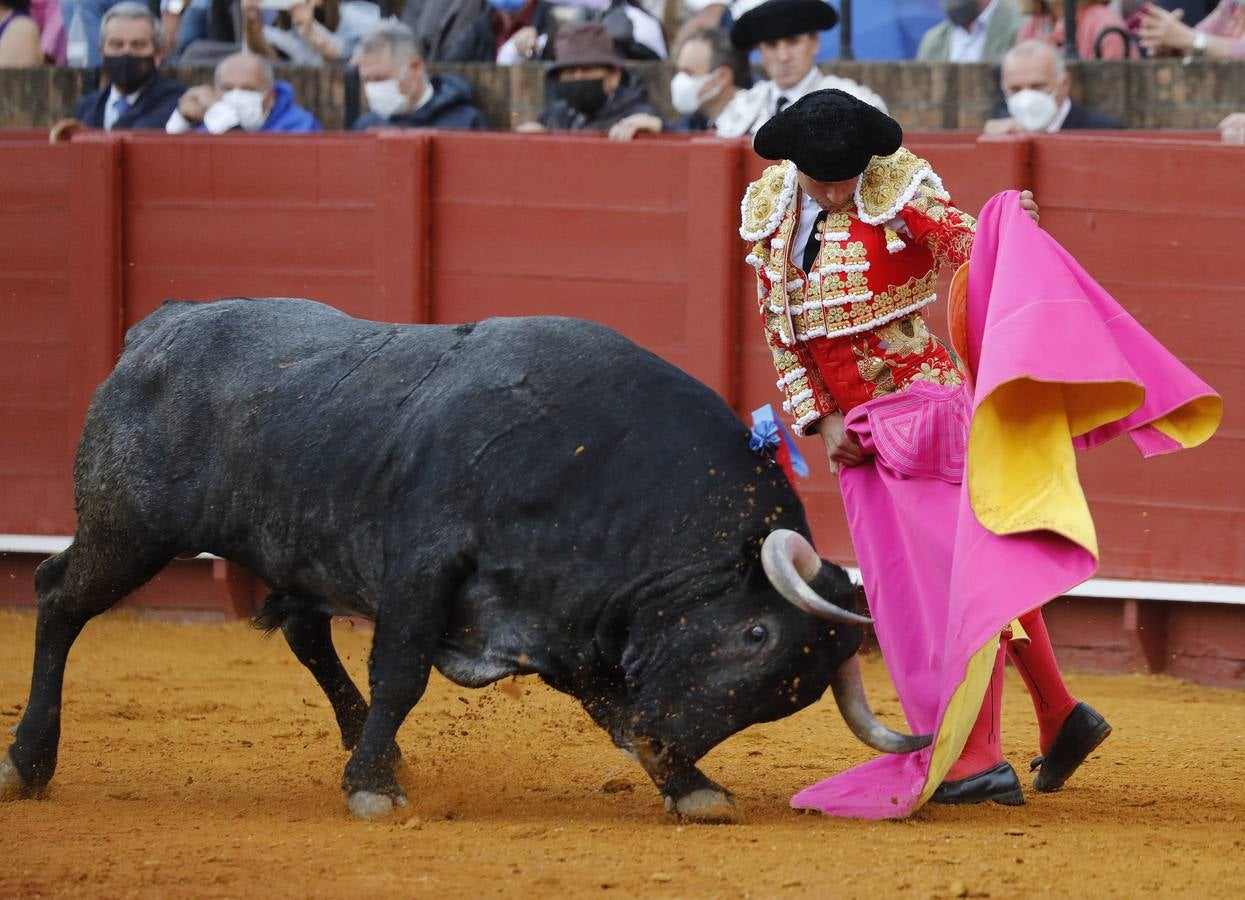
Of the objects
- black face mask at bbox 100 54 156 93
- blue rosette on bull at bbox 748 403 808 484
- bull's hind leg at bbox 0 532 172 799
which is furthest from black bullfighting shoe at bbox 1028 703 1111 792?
black face mask at bbox 100 54 156 93

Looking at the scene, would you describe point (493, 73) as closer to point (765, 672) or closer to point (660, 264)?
point (660, 264)

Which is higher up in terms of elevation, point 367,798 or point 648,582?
point 648,582

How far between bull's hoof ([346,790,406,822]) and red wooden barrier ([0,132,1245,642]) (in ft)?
9.67

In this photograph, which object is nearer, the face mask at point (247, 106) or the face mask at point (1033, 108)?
the face mask at point (1033, 108)

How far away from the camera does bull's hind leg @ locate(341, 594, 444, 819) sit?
4.16 m

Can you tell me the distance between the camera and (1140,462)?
6445mm

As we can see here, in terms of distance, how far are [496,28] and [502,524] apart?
16.4 ft

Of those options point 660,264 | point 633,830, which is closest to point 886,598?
point 633,830

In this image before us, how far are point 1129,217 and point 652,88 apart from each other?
2.26 metres

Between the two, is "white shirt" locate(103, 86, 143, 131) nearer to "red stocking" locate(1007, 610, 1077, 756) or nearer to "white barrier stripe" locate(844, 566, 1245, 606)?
"white barrier stripe" locate(844, 566, 1245, 606)

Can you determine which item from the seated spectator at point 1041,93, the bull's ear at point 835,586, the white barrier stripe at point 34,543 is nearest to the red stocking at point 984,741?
the bull's ear at point 835,586

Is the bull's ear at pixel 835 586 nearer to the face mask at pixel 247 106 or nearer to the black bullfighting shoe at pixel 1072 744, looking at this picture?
the black bullfighting shoe at pixel 1072 744

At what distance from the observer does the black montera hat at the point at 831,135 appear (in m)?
4.06

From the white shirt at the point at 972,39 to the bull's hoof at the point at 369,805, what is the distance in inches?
178
